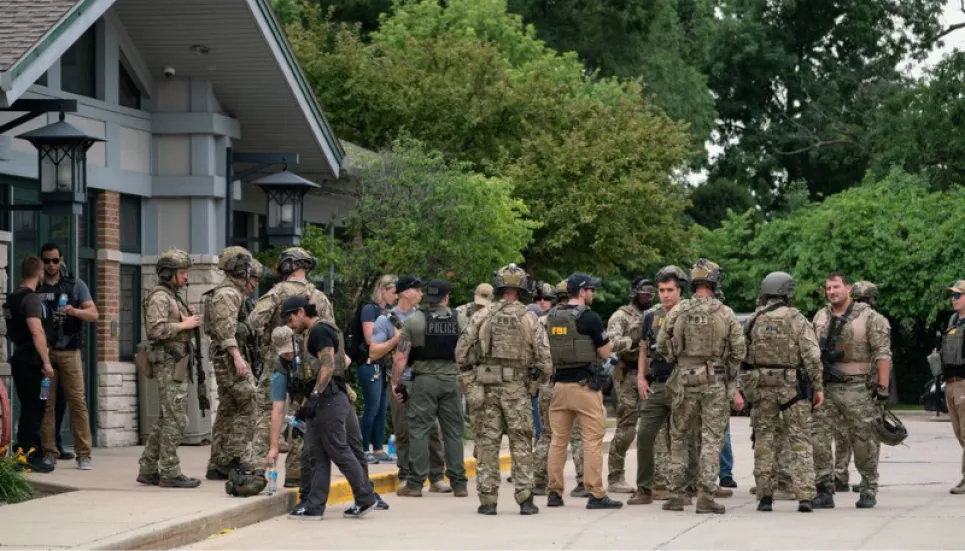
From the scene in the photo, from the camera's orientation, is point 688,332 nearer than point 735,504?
Yes

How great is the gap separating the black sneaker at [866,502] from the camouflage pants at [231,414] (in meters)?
5.19

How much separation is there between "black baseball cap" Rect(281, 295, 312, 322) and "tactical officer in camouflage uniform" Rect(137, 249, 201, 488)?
4.89 feet

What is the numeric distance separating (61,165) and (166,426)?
8.43 ft

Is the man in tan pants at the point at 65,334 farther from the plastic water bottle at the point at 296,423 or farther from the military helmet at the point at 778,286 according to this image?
the military helmet at the point at 778,286

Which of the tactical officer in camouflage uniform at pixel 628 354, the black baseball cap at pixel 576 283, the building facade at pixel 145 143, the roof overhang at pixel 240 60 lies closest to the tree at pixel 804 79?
the roof overhang at pixel 240 60

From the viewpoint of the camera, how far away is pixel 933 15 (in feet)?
199

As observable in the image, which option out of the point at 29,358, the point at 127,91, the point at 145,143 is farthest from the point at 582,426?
the point at 127,91

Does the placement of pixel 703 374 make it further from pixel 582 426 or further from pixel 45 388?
pixel 45 388

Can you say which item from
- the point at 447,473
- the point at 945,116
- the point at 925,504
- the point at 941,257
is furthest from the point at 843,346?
the point at 945,116

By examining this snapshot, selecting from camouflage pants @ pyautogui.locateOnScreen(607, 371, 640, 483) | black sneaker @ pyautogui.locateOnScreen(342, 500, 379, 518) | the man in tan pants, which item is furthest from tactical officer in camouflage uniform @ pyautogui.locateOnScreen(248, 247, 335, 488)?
camouflage pants @ pyautogui.locateOnScreen(607, 371, 640, 483)

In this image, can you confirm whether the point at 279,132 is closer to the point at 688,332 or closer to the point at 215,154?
the point at 215,154

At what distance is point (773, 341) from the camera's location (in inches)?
553

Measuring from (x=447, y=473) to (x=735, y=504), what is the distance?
2640 mm

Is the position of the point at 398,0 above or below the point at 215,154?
above
